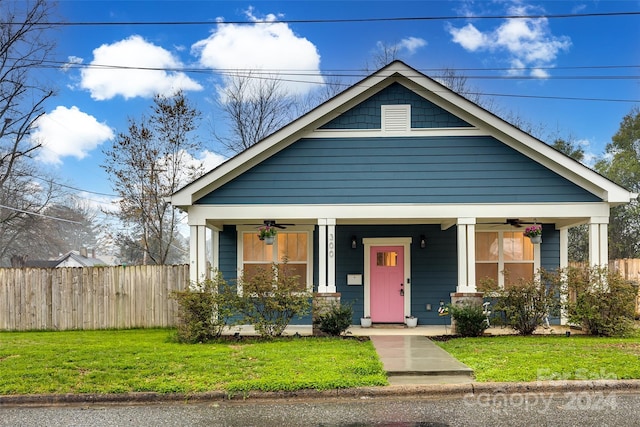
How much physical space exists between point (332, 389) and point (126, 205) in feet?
51.6

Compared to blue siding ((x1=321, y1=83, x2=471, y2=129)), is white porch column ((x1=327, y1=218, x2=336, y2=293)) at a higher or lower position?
lower

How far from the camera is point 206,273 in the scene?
A: 35.8 feet

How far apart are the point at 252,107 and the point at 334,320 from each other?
1743 centimetres

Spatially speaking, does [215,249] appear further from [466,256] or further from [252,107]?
[252,107]

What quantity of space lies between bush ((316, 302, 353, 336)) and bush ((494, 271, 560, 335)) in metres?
3.06

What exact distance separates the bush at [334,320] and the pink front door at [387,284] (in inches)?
95.5

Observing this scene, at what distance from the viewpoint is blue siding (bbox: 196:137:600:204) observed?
10258 millimetres

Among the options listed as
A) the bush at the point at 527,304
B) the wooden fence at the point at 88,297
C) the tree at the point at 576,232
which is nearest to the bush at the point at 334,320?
the bush at the point at 527,304

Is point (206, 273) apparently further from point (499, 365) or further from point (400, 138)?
point (499, 365)

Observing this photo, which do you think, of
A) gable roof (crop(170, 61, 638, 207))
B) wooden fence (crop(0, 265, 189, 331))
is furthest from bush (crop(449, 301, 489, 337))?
wooden fence (crop(0, 265, 189, 331))

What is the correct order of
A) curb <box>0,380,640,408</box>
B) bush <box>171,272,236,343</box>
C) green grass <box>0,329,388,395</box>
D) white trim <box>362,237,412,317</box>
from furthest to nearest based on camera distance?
1. white trim <box>362,237,412,317</box>
2. bush <box>171,272,236,343</box>
3. green grass <box>0,329,388,395</box>
4. curb <box>0,380,640,408</box>

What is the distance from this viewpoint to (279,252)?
12.0 m

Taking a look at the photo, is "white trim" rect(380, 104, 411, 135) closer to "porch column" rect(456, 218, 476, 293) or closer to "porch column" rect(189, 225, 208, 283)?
"porch column" rect(456, 218, 476, 293)

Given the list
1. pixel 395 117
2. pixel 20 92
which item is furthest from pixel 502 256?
pixel 20 92
